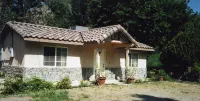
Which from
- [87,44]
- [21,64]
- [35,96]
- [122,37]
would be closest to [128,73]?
[122,37]

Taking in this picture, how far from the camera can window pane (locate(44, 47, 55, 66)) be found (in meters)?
16.3

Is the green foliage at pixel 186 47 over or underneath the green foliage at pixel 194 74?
over

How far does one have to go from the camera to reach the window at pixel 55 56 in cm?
1639

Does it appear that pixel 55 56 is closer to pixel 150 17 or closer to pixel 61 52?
pixel 61 52

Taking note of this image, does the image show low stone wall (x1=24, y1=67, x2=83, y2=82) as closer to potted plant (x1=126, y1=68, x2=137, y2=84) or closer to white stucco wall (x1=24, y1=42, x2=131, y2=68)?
white stucco wall (x1=24, y1=42, x2=131, y2=68)

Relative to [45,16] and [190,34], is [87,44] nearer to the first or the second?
[190,34]

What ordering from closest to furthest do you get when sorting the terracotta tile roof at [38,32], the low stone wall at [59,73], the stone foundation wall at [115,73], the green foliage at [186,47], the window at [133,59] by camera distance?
the terracotta tile roof at [38,32]
the low stone wall at [59,73]
the stone foundation wall at [115,73]
the window at [133,59]
the green foliage at [186,47]

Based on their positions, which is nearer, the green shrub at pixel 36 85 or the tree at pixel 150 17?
the green shrub at pixel 36 85

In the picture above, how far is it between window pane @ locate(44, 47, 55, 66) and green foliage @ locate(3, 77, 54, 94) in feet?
10.2

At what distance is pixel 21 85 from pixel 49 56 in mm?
4382

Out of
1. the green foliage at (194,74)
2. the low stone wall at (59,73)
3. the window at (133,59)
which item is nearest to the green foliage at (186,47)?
the green foliage at (194,74)

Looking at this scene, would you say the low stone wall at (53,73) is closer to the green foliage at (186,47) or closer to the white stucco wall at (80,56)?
the white stucco wall at (80,56)

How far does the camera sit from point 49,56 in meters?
16.5

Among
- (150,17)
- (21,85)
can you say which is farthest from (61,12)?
A: (21,85)
